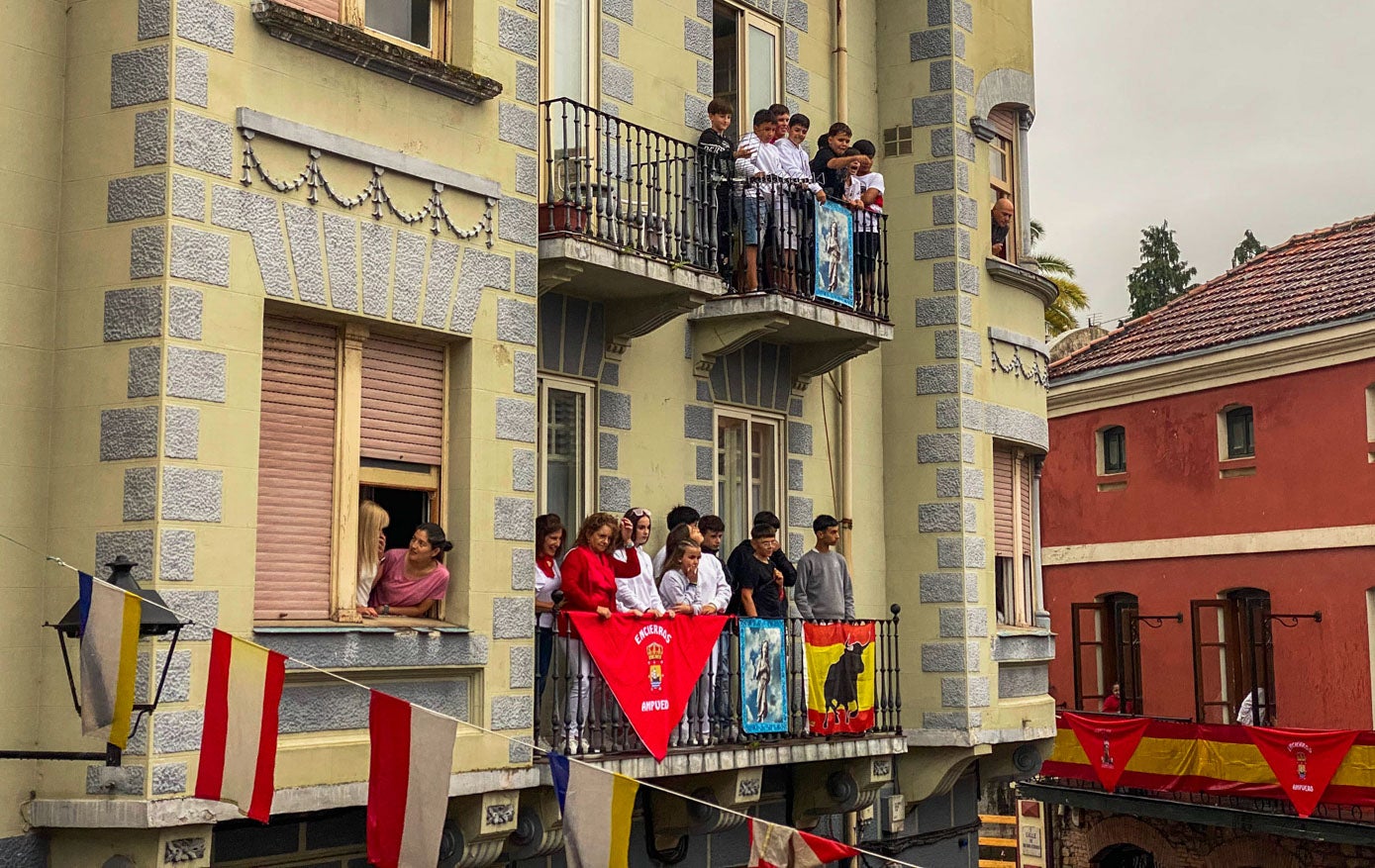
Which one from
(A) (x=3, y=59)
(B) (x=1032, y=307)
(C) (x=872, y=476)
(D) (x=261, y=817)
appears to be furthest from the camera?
(B) (x=1032, y=307)

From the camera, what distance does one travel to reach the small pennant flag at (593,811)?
412 inches

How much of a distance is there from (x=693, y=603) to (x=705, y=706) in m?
0.87

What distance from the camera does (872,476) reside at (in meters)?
19.2

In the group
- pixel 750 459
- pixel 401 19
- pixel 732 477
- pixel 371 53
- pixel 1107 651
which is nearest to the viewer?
pixel 371 53

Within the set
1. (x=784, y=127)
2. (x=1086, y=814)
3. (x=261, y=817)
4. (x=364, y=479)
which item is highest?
(x=784, y=127)

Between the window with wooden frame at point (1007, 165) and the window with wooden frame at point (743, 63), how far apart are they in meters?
3.53

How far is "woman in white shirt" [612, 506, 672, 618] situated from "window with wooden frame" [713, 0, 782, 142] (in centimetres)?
507

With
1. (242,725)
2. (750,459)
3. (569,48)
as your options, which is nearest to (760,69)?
(569,48)

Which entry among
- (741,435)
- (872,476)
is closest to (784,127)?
(741,435)

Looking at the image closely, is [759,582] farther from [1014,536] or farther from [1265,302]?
[1265,302]

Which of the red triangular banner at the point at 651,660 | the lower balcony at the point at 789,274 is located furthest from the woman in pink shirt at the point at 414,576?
the lower balcony at the point at 789,274

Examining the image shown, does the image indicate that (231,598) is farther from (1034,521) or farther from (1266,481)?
(1266,481)

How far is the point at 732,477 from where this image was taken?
1747cm

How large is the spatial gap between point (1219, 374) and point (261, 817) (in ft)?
82.3
